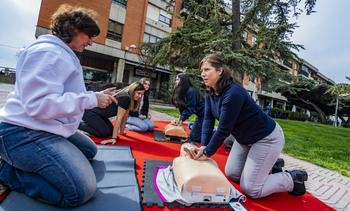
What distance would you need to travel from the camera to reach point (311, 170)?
10.8 feet

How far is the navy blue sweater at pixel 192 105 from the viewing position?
4.10m

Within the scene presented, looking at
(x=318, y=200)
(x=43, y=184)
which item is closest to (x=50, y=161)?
(x=43, y=184)

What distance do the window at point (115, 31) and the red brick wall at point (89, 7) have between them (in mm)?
444

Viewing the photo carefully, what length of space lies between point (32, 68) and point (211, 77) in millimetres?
1594

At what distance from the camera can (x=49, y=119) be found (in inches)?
50.0

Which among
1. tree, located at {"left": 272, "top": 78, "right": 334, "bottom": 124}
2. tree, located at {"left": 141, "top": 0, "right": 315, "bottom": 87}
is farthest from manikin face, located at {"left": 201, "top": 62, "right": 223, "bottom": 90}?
tree, located at {"left": 272, "top": 78, "right": 334, "bottom": 124}

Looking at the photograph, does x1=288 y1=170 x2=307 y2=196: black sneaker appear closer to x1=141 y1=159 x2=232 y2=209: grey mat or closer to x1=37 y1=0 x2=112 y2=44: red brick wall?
x1=141 y1=159 x2=232 y2=209: grey mat

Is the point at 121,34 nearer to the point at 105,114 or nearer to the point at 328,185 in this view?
the point at 105,114

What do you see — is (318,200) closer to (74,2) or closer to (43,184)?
(43,184)

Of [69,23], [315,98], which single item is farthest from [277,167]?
[315,98]

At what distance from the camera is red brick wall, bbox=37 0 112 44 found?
1341cm

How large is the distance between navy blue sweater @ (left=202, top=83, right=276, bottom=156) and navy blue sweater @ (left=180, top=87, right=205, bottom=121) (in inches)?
77.8

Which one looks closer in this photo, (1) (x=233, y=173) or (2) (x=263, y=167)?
(2) (x=263, y=167)

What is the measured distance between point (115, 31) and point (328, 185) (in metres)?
18.3
